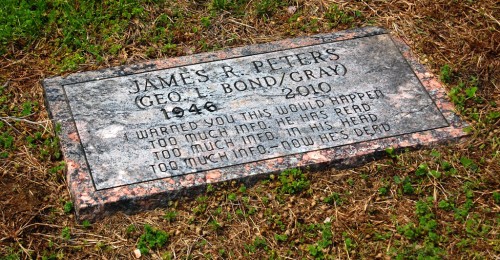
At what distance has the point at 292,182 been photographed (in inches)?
158

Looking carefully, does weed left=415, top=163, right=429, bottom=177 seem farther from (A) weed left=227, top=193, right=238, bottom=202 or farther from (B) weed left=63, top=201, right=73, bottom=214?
(B) weed left=63, top=201, right=73, bottom=214

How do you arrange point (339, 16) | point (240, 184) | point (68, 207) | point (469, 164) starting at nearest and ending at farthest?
point (68, 207) < point (240, 184) < point (469, 164) < point (339, 16)

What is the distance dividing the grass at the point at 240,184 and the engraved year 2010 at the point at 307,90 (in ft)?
1.80

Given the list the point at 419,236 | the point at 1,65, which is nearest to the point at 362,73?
the point at 419,236

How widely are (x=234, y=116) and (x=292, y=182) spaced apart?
0.54 m

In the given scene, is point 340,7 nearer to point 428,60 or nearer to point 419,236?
point 428,60

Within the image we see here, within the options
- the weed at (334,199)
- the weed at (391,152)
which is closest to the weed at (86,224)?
the weed at (334,199)

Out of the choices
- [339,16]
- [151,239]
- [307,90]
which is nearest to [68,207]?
[151,239]

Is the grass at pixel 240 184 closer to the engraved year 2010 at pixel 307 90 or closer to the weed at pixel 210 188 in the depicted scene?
the weed at pixel 210 188

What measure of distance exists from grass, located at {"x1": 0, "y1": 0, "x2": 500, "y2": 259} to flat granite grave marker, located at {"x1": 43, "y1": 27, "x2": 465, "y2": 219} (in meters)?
0.11

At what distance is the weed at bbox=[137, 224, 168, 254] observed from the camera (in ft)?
12.4

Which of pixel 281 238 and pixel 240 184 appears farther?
pixel 240 184

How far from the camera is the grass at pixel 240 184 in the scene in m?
3.80

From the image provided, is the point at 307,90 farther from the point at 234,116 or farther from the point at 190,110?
the point at 190,110
